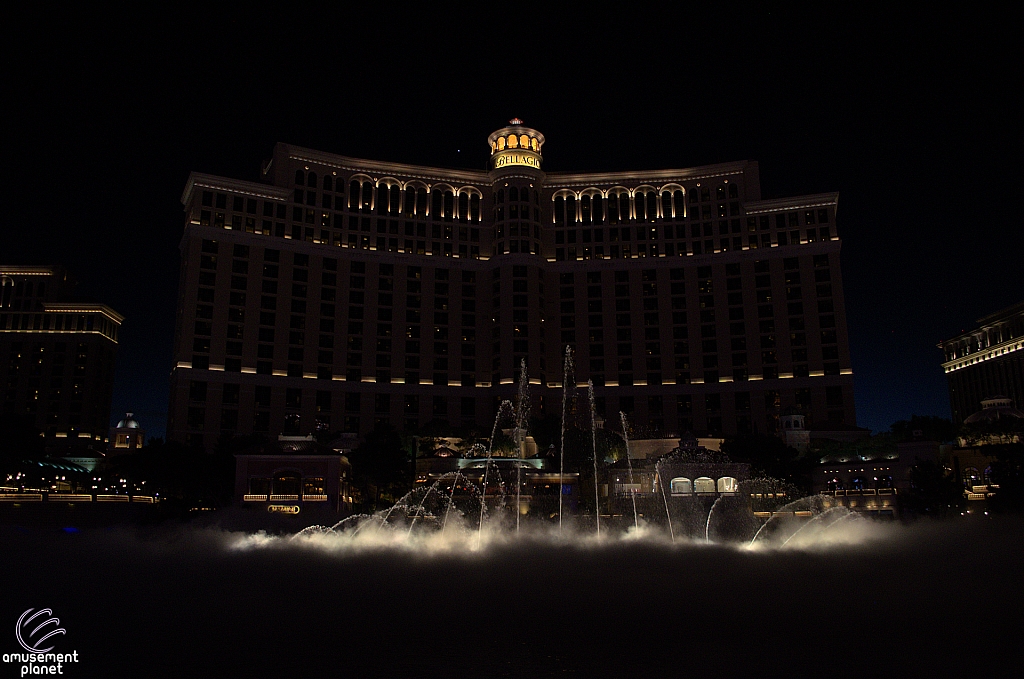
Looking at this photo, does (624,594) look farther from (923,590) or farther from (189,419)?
(189,419)

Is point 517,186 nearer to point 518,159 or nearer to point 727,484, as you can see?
point 518,159

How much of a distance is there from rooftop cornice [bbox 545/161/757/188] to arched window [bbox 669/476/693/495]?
6031cm

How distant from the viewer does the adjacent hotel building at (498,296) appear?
10550 cm

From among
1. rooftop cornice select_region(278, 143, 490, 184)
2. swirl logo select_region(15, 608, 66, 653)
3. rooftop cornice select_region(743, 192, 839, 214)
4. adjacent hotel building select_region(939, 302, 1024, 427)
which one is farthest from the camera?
adjacent hotel building select_region(939, 302, 1024, 427)

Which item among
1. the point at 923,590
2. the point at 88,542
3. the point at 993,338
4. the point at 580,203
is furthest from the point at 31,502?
the point at 993,338

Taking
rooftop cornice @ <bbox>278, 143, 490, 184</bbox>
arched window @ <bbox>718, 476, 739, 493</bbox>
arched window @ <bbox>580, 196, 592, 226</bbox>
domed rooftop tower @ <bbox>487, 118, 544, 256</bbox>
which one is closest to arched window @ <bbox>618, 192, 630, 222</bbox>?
arched window @ <bbox>580, 196, 592, 226</bbox>

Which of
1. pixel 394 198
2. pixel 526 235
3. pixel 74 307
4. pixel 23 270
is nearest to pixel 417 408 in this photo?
pixel 526 235

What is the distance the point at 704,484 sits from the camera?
240ft

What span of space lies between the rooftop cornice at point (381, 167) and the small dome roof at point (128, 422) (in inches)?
1692

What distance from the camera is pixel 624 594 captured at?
914 inches

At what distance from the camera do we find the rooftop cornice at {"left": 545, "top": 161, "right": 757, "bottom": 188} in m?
118

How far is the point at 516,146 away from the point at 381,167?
68.3ft

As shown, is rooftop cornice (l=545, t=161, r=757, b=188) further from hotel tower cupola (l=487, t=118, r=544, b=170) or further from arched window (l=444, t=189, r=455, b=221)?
arched window (l=444, t=189, r=455, b=221)

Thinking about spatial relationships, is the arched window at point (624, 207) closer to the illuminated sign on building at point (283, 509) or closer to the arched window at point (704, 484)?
the arched window at point (704, 484)
